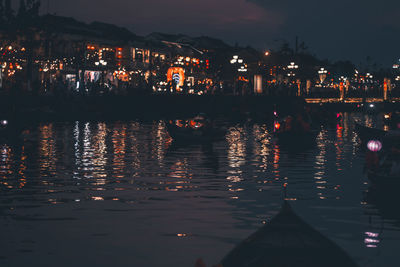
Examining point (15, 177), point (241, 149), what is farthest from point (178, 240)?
point (241, 149)

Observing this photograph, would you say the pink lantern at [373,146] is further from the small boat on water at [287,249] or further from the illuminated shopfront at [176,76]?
the illuminated shopfront at [176,76]

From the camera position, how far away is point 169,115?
85625 millimetres

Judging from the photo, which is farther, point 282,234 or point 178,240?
point 178,240

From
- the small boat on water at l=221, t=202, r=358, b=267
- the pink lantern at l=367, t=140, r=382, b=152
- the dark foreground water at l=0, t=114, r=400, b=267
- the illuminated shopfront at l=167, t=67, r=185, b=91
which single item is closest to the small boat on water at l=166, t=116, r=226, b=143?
the dark foreground water at l=0, t=114, r=400, b=267

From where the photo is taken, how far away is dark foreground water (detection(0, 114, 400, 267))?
1691 centimetres

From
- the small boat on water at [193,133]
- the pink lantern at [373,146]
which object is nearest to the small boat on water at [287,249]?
the pink lantern at [373,146]

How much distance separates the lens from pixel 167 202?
941 inches

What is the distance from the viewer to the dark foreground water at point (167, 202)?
16.9 m

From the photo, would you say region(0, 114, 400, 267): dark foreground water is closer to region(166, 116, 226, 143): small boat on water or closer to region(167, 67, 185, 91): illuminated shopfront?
region(166, 116, 226, 143): small boat on water

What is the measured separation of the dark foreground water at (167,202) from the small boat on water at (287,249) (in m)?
6.41

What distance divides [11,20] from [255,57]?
2779 inches

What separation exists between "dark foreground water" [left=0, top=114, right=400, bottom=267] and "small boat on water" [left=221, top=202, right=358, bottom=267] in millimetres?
6411

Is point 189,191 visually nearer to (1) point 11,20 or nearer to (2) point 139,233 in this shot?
(2) point 139,233

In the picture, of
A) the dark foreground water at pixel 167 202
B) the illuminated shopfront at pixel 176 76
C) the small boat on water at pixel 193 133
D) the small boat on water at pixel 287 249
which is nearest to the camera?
the small boat on water at pixel 287 249
